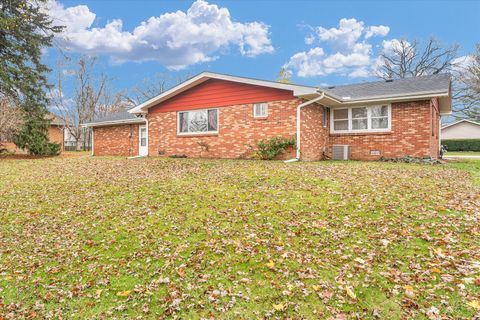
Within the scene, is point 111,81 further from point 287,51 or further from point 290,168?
point 290,168

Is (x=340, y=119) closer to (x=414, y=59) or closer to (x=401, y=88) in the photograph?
(x=401, y=88)

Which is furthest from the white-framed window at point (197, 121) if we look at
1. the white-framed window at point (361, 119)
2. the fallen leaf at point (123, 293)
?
the fallen leaf at point (123, 293)

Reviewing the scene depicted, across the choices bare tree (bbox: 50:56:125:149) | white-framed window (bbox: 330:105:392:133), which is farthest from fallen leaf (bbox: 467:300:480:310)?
bare tree (bbox: 50:56:125:149)

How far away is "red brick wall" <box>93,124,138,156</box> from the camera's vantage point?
20.3 meters

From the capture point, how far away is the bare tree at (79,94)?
33.3 m

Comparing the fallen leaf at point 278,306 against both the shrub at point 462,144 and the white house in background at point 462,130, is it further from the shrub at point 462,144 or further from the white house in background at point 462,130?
the white house in background at point 462,130

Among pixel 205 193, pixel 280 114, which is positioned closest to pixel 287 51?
pixel 280 114

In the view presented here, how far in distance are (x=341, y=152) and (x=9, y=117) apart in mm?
19430

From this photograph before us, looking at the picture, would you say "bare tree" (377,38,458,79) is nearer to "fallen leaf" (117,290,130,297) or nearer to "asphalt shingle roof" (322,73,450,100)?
"asphalt shingle roof" (322,73,450,100)

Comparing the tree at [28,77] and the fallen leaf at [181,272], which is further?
the tree at [28,77]

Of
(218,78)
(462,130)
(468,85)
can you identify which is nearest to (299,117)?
(218,78)

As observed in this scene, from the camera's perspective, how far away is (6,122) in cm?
1839

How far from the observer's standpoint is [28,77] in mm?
20359

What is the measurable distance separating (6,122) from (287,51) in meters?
23.7
